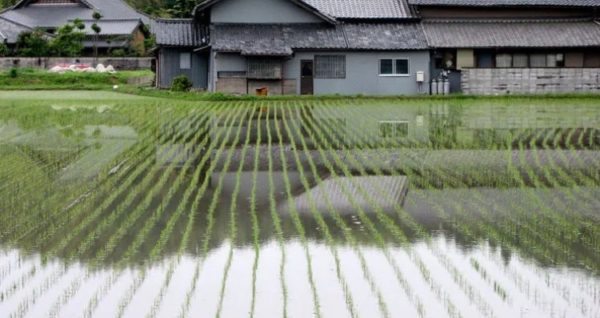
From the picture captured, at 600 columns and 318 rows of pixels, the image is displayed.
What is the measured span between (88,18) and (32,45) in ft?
48.0

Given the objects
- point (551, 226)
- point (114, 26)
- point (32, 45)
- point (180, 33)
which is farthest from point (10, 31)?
point (551, 226)

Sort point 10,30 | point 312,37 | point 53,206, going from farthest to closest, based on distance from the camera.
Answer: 1. point 10,30
2. point 312,37
3. point 53,206

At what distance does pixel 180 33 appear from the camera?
116 feet

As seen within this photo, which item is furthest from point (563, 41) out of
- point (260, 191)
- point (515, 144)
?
point (260, 191)

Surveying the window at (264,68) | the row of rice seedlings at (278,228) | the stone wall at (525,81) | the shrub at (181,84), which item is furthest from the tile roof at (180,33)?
the row of rice seedlings at (278,228)

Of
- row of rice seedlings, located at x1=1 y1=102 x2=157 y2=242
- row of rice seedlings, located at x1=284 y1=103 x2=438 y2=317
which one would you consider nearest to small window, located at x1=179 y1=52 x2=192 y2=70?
row of rice seedlings, located at x1=1 y1=102 x2=157 y2=242

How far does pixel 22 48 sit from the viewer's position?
5178 centimetres

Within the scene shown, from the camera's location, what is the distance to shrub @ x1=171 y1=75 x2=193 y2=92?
107ft

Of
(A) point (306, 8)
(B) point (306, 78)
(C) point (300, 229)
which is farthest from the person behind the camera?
(A) point (306, 8)

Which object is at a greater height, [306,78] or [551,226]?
[306,78]


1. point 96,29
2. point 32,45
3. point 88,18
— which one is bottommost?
point 32,45

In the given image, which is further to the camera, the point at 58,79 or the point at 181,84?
the point at 58,79

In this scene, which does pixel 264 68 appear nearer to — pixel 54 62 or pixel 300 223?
pixel 54 62

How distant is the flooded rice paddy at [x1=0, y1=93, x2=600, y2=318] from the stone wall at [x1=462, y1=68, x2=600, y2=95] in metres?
12.6
